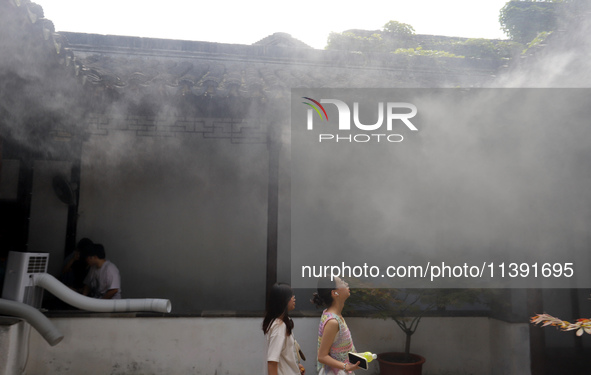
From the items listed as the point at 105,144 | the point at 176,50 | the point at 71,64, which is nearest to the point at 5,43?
the point at 71,64

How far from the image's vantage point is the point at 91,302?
5656 mm

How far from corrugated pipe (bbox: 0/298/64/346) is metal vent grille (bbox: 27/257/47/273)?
43 centimetres

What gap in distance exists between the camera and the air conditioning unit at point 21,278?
5.29m

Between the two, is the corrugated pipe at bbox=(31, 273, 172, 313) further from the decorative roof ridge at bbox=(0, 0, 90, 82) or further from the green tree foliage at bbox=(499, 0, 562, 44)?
the green tree foliage at bbox=(499, 0, 562, 44)

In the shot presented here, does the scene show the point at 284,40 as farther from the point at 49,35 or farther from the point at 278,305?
the point at 278,305

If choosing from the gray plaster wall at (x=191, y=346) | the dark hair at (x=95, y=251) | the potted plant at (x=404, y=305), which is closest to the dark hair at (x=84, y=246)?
the dark hair at (x=95, y=251)

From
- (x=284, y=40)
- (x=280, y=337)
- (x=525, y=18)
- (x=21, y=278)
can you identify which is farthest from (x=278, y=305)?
(x=525, y=18)

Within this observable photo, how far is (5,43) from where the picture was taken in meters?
4.25

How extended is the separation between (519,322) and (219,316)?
4.01 metres

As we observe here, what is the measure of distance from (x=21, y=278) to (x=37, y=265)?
0.28 meters

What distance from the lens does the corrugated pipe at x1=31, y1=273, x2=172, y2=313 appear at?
18.0ft

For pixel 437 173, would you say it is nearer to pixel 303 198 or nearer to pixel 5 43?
pixel 303 198

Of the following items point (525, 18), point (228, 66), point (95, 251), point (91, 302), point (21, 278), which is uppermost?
point (525, 18)

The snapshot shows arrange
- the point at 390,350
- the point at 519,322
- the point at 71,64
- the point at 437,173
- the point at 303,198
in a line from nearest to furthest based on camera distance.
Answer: the point at 71,64 → the point at 519,322 → the point at 390,350 → the point at 437,173 → the point at 303,198
